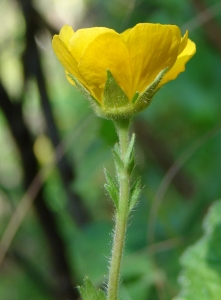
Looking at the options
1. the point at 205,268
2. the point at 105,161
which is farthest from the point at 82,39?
the point at 105,161

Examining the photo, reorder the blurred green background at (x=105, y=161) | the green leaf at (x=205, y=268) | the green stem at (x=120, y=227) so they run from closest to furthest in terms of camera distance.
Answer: the green stem at (x=120, y=227) < the green leaf at (x=205, y=268) < the blurred green background at (x=105, y=161)

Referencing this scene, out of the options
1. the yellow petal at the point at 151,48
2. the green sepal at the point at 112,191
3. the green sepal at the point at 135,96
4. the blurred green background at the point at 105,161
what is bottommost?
the blurred green background at the point at 105,161

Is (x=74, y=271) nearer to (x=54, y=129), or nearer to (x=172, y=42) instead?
(x=54, y=129)

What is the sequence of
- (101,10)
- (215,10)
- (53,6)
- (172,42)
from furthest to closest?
1. (53,6)
2. (101,10)
3. (215,10)
4. (172,42)

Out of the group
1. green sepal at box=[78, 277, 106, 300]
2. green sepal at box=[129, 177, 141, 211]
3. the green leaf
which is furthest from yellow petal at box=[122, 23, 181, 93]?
the green leaf

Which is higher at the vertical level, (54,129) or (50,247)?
(54,129)

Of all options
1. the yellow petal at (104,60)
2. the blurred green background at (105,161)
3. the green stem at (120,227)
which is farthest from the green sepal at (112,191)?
the blurred green background at (105,161)

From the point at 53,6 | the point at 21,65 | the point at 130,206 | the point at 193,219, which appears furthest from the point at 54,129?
the point at 130,206

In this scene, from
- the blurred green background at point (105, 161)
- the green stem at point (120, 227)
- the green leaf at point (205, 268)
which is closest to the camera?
the green stem at point (120, 227)

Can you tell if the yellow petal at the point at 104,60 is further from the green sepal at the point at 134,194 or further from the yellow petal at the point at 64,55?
the green sepal at the point at 134,194
